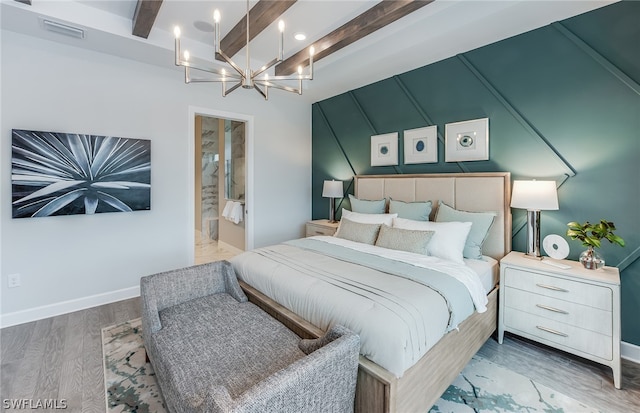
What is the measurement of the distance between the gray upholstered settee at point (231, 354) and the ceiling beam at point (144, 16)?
2.25 m

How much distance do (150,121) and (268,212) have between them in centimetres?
203

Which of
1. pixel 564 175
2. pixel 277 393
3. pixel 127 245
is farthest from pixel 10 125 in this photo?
pixel 564 175

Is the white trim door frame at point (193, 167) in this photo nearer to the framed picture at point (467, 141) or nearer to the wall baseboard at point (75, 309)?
the wall baseboard at point (75, 309)

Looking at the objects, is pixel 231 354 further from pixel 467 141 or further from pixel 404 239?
pixel 467 141

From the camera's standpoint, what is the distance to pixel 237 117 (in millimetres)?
A: 4207

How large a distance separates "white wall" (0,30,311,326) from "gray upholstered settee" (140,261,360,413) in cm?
163

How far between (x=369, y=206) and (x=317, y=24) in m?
A: 2.12

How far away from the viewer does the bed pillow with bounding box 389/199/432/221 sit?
312 centimetres

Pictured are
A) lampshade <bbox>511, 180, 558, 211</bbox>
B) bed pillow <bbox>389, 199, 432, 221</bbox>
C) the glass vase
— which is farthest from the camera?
bed pillow <bbox>389, 199, 432, 221</bbox>

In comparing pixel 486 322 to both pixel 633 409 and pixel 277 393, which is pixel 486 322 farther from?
pixel 277 393

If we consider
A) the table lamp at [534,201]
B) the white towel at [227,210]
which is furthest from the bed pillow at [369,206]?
the white towel at [227,210]

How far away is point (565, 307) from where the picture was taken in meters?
2.16

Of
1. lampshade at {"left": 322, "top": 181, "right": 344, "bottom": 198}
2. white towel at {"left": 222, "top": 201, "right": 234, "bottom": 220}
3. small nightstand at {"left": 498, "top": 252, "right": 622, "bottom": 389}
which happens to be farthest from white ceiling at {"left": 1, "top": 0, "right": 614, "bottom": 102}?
white towel at {"left": 222, "top": 201, "right": 234, "bottom": 220}

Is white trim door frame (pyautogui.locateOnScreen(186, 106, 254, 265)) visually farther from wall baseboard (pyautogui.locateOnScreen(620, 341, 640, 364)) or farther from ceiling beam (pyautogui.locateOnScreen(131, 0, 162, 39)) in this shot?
wall baseboard (pyautogui.locateOnScreen(620, 341, 640, 364))
